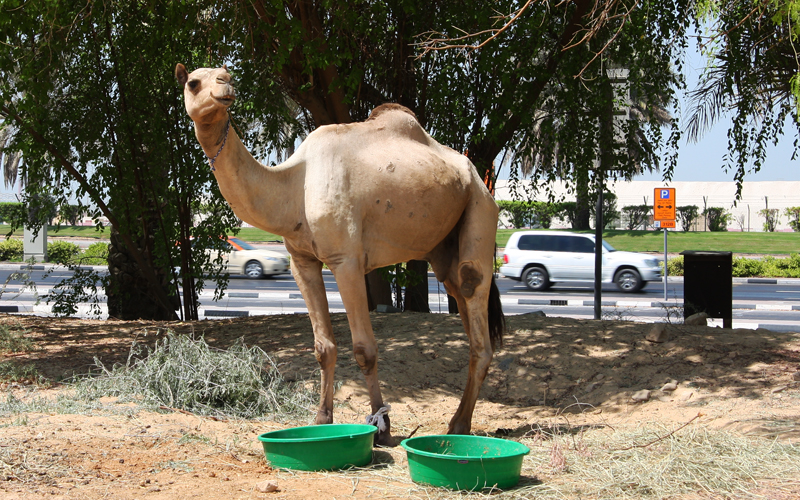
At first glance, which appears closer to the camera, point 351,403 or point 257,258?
point 351,403

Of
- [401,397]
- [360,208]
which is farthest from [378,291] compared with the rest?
[360,208]

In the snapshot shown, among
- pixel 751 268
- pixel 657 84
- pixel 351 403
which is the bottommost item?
pixel 351 403

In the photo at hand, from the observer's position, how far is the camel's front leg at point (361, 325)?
4.80m

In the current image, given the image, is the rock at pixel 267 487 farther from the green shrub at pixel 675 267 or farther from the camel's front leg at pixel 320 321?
the green shrub at pixel 675 267

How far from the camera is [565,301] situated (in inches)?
670

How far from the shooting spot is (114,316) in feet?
40.6

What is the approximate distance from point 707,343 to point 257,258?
1821 cm

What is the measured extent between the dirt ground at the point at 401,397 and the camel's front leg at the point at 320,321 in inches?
21.3

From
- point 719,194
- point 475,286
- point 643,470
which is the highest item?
point 719,194

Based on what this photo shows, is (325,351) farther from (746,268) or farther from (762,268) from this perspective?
(762,268)

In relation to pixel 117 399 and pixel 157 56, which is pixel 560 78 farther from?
pixel 117 399

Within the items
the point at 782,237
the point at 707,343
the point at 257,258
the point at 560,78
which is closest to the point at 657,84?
the point at 560,78

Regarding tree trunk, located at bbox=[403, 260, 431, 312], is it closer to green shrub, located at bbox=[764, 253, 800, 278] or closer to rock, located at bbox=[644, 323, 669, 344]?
rock, located at bbox=[644, 323, 669, 344]

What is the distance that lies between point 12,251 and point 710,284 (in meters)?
27.9
